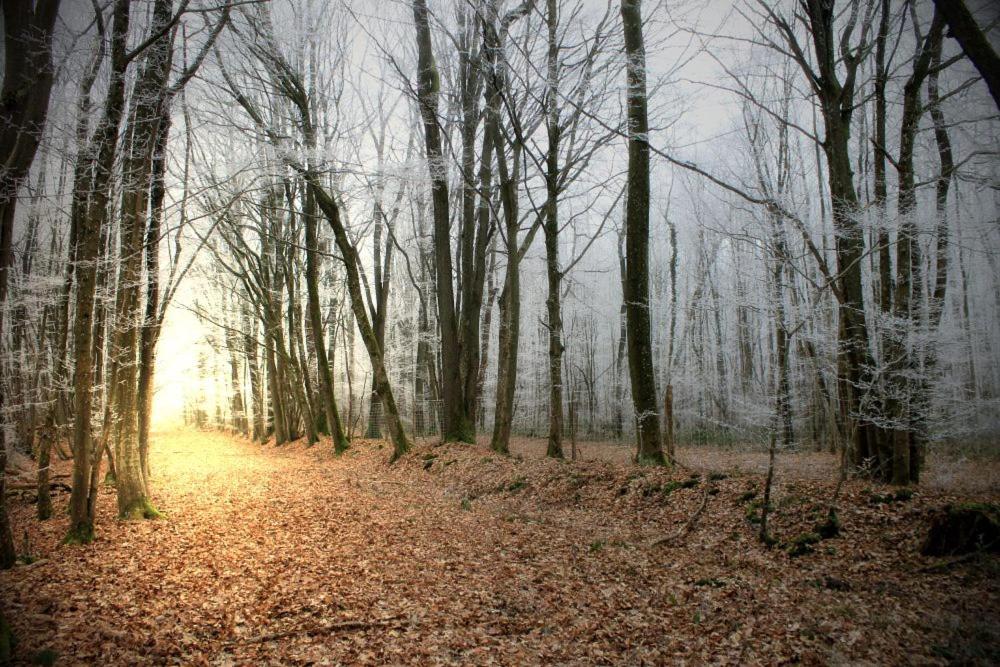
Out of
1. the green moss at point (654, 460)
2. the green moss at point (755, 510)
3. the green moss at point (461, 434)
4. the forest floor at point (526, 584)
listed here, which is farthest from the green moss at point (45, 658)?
the green moss at point (461, 434)

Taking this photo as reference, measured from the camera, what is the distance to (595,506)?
6.80 metres

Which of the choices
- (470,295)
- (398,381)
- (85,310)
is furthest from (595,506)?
(398,381)

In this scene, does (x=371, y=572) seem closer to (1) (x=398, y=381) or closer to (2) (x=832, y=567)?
(2) (x=832, y=567)

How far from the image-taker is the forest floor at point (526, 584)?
10.7ft

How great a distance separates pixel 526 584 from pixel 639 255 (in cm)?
548

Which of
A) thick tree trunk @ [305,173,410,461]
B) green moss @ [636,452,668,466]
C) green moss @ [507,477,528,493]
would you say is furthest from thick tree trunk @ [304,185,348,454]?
green moss @ [636,452,668,466]

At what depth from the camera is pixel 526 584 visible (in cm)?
439

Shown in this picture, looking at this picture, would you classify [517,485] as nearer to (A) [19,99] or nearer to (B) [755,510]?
(B) [755,510]

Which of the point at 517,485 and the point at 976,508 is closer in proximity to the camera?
the point at 976,508

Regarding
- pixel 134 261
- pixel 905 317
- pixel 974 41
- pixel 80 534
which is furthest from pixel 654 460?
pixel 134 261

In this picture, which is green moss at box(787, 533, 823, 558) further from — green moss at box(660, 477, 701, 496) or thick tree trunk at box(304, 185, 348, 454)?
thick tree trunk at box(304, 185, 348, 454)

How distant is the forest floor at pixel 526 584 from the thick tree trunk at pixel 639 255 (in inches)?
36.7

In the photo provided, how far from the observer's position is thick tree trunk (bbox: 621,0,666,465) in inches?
308

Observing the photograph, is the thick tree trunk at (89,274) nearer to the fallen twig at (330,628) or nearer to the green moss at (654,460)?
the fallen twig at (330,628)
